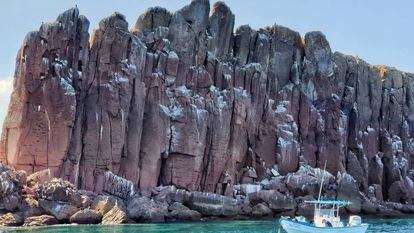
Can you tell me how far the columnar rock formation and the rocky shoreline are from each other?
132 inches

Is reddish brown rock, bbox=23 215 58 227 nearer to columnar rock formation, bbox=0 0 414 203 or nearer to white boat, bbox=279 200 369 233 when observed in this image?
columnar rock formation, bbox=0 0 414 203

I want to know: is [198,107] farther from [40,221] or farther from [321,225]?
[321,225]

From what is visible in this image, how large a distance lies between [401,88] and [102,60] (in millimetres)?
67549

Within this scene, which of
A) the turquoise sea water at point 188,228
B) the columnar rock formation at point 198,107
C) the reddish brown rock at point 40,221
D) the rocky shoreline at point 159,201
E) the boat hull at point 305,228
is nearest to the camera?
the boat hull at point 305,228

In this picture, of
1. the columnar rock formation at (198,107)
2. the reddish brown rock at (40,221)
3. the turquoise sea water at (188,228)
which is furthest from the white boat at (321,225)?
the columnar rock formation at (198,107)

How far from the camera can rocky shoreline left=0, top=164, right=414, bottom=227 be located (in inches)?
2530

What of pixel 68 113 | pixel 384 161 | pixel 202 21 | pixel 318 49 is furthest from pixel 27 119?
pixel 384 161

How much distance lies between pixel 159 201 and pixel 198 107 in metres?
18.1

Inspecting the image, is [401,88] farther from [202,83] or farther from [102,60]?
[102,60]

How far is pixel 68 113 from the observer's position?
7562 centimetres

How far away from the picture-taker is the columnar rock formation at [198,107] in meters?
75.7

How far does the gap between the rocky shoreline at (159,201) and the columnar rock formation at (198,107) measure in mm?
3364

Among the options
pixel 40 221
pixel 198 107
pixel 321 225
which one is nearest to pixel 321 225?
pixel 321 225

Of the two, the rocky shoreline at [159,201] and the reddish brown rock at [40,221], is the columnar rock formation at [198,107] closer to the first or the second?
the rocky shoreline at [159,201]
